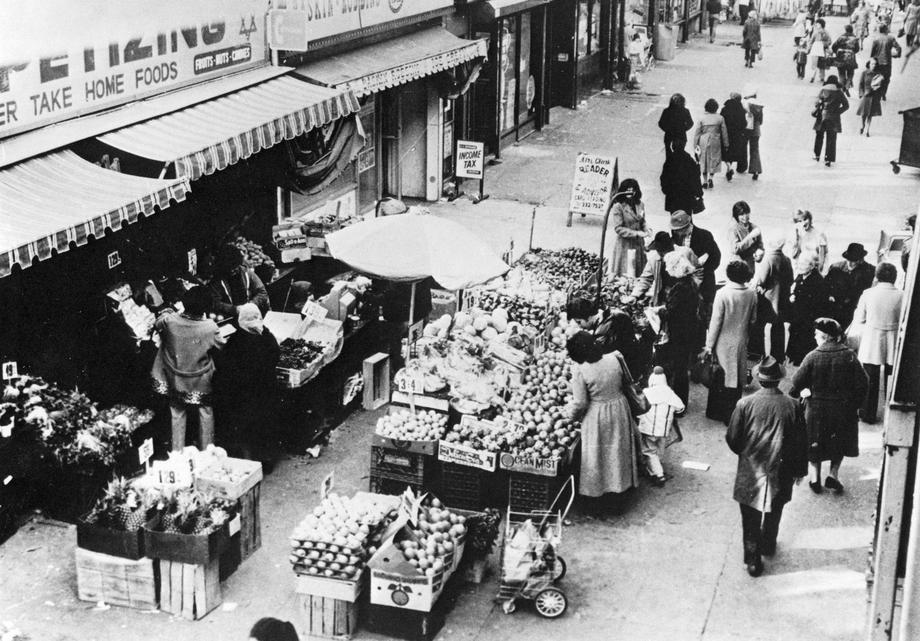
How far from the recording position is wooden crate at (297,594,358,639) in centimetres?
808

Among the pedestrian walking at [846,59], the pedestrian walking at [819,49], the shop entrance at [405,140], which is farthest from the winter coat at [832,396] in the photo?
the pedestrian walking at [819,49]

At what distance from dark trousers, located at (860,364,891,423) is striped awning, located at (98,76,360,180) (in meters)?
6.28

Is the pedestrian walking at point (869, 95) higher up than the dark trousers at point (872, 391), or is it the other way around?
the pedestrian walking at point (869, 95)

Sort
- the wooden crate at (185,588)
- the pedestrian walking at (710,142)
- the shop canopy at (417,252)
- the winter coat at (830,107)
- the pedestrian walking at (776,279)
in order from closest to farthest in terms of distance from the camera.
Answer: the wooden crate at (185,588) < the shop canopy at (417,252) < the pedestrian walking at (776,279) < the pedestrian walking at (710,142) < the winter coat at (830,107)

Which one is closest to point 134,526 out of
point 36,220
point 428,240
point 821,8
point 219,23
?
point 36,220

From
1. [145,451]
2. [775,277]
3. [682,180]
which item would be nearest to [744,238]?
[775,277]

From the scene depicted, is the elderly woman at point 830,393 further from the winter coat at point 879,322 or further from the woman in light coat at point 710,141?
the woman in light coat at point 710,141

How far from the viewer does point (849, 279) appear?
1251 centimetres

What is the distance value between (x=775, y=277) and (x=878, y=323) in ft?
5.07

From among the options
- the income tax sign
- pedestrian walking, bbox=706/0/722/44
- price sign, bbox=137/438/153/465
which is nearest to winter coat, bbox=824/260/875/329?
the income tax sign

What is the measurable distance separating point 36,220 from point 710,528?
18.9ft

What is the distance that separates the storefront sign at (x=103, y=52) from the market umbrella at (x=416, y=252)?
2338mm

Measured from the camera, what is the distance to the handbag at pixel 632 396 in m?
9.62

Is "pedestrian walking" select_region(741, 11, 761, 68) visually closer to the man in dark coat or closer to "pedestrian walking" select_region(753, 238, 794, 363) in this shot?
the man in dark coat
